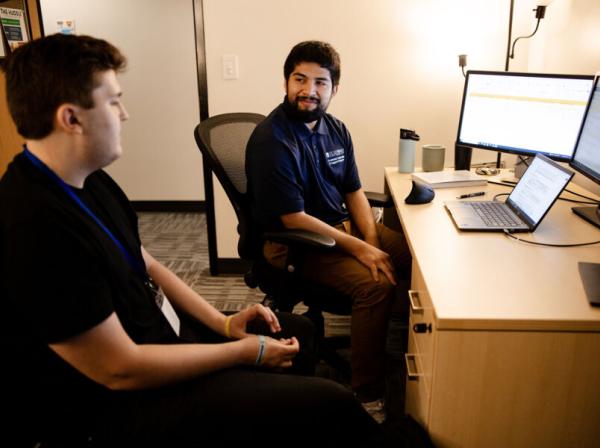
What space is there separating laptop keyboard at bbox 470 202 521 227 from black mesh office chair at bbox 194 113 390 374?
48cm

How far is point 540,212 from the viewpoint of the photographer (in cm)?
149

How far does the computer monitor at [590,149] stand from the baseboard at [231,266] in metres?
1.78

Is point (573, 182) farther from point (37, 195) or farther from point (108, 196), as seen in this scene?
point (37, 195)

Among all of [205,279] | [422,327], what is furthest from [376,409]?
[205,279]

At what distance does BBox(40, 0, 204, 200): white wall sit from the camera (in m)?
3.74

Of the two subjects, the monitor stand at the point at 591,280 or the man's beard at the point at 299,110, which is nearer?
the monitor stand at the point at 591,280

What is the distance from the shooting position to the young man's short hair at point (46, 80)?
3.01 ft

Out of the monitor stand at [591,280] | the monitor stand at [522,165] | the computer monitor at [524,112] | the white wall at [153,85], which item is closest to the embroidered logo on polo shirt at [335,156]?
the computer monitor at [524,112]

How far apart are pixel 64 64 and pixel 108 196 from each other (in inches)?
12.6

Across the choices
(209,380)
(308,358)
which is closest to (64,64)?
(209,380)

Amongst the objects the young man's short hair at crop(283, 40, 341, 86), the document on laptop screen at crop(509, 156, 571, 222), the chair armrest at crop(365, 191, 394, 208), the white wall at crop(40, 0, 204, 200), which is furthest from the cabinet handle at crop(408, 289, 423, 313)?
the white wall at crop(40, 0, 204, 200)

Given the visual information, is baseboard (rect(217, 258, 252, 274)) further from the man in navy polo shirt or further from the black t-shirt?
the black t-shirt

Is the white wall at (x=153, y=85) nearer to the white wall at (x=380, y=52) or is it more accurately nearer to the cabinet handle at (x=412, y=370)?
the white wall at (x=380, y=52)

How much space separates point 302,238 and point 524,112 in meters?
1.04
